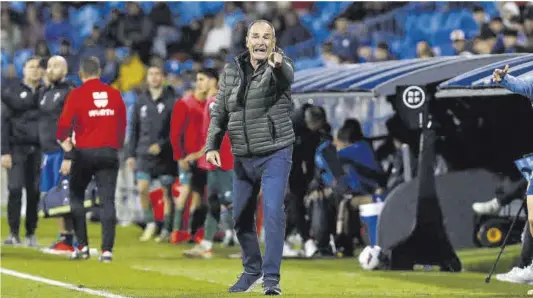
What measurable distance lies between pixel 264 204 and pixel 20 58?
1994 cm

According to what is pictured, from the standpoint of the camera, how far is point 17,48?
3014 cm

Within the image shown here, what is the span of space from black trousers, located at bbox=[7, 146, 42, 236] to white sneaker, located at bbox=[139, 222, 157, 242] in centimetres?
174

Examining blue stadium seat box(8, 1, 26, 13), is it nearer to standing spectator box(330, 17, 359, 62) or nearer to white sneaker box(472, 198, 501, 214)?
standing spectator box(330, 17, 359, 62)

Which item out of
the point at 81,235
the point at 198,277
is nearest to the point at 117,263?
the point at 81,235

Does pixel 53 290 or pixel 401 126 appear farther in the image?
pixel 401 126

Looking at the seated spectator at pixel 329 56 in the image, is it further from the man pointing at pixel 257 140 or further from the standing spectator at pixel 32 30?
the man pointing at pixel 257 140

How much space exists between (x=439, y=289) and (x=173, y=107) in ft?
22.5

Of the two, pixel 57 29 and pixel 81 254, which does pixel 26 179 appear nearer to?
pixel 81 254

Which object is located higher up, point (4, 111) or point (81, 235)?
point (4, 111)

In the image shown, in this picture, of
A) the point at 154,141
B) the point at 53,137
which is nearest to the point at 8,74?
the point at 154,141

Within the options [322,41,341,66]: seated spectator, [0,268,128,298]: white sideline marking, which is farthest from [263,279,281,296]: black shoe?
[322,41,341,66]: seated spectator

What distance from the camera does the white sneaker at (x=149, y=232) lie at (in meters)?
18.1

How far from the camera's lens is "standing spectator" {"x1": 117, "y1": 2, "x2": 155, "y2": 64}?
95.8 feet

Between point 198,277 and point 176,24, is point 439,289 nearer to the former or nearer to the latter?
point 198,277
